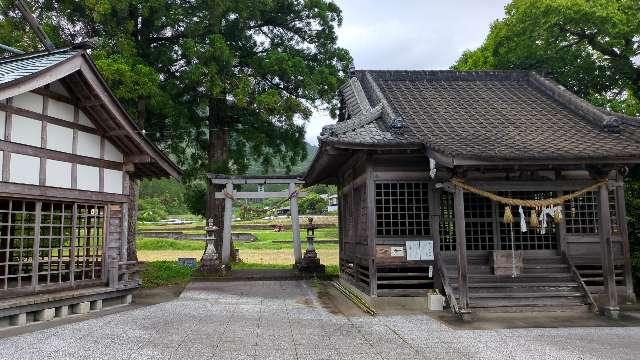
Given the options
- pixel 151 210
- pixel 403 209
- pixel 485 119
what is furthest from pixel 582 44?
pixel 151 210

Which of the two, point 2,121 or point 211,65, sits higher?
point 211,65

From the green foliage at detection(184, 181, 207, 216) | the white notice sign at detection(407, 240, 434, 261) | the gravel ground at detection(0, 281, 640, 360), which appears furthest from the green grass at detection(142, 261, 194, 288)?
the white notice sign at detection(407, 240, 434, 261)

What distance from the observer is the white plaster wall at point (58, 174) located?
1094 centimetres

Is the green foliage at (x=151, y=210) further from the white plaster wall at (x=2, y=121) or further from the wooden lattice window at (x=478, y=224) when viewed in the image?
the wooden lattice window at (x=478, y=224)

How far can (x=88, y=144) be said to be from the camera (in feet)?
40.1

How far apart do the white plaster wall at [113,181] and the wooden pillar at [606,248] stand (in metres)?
11.9

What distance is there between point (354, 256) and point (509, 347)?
22.7ft

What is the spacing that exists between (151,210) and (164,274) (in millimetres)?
53098

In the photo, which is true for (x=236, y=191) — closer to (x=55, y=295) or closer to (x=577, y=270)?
(x=55, y=295)

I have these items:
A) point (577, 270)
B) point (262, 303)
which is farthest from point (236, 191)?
point (577, 270)

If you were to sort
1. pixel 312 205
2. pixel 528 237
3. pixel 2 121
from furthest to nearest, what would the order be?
pixel 312 205 → pixel 528 237 → pixel 2 121

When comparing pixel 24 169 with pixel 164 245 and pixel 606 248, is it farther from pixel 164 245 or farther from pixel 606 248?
pixel 164 245

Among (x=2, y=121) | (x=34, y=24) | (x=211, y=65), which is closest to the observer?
(x=2, y=121)

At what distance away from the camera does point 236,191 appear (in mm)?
20625
